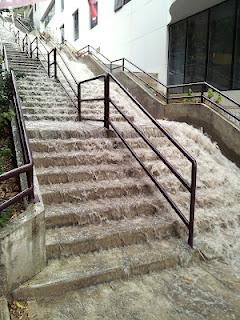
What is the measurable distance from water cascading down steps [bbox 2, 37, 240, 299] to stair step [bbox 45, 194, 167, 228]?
0.04ft

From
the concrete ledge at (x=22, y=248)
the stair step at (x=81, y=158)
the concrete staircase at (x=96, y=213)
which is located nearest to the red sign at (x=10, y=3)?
the concrete staircase at (x=96, y=213)

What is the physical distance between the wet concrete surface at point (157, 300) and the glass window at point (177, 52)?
9.98 meters

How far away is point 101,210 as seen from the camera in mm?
4457

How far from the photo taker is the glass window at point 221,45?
10453 mm

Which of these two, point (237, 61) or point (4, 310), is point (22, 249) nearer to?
point (4, 310)

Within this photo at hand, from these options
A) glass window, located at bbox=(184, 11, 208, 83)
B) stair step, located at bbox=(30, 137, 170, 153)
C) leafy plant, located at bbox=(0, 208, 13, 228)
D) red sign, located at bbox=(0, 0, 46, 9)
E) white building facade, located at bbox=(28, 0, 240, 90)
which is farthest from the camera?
red sign, located at bbox=(0, 0, 46, 9)

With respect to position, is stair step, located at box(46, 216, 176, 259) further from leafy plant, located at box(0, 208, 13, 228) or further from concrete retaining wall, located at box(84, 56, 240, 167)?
concrete retaining wall, located at box(84, 56, 240, 167)

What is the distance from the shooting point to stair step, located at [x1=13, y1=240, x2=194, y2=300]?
133 inches

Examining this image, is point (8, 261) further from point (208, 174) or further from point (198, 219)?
point (208, 174)

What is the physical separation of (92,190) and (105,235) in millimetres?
887

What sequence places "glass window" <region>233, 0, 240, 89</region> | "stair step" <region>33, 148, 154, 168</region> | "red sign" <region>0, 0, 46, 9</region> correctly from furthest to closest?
1. "red sign" <region>0, 0, 46, 9</region>
2. "glass window" <region>233, 0, 240, 89</region>
3. "stair step" <region>33, 148, 154, 168</region>

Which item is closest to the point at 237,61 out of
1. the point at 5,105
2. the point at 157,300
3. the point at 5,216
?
the point at 5,105

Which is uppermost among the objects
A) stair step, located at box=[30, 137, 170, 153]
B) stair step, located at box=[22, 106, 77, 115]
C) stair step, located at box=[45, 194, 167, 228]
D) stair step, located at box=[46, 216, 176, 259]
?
stair step, located at box=[22, 106, 77, 115]

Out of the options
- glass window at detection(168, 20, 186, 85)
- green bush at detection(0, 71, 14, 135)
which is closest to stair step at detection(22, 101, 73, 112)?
green bush at detection(0, 71, 14, 135)
